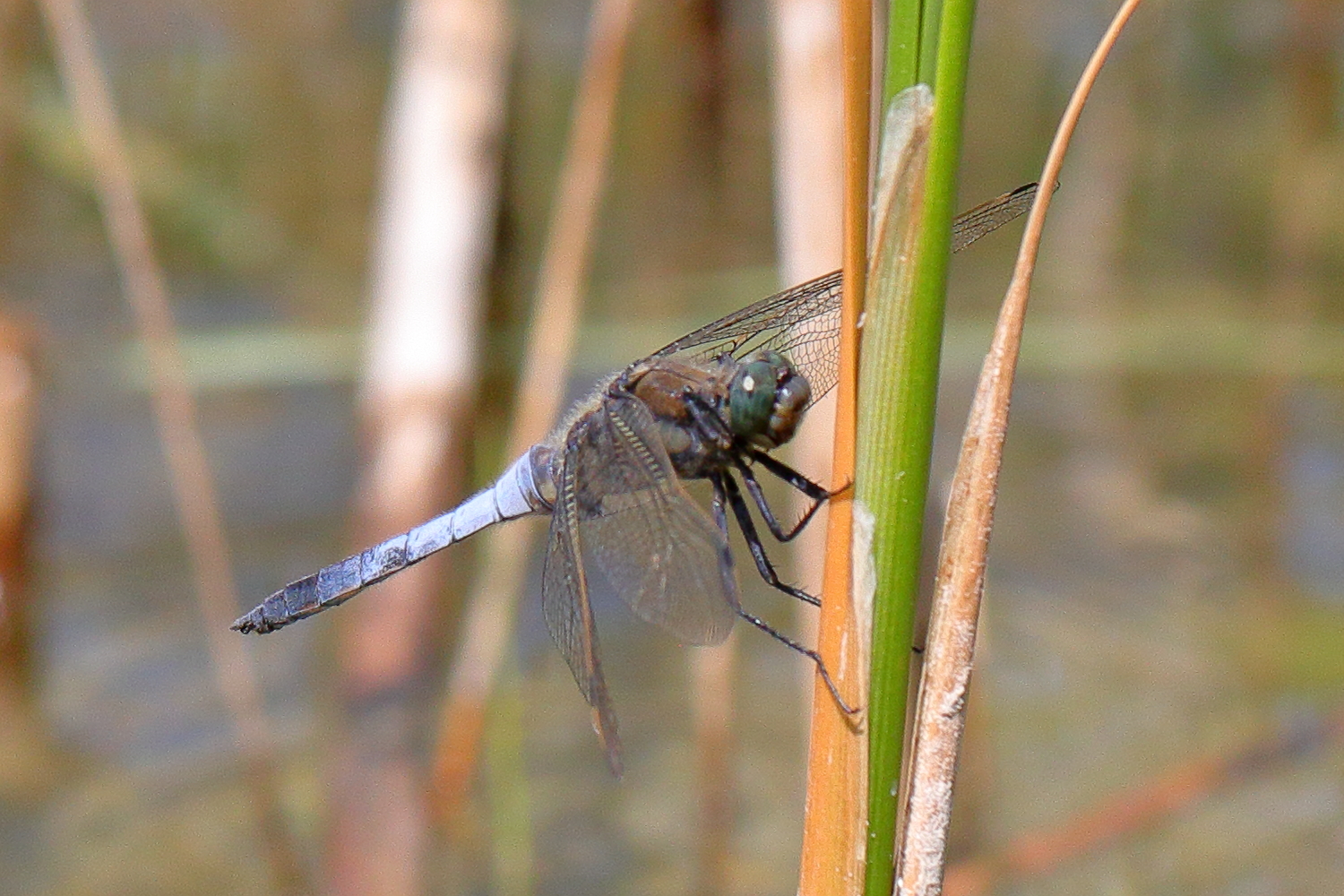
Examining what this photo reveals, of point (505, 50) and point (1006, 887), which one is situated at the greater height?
point (505, 50)

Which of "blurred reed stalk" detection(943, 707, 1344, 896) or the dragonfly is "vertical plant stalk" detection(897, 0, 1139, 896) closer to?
the dragonfly

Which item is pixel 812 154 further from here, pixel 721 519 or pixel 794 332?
pixel 721 519

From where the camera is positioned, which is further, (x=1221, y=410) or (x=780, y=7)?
(x=1221, y=410)

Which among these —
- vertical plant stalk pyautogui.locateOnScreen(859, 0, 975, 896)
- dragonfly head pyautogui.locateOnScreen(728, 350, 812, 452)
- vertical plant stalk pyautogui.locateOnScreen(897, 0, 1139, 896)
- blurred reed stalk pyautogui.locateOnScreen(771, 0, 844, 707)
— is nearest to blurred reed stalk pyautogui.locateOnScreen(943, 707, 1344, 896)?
blurred reed stalk pyautogui.locateOnScreen(771, 0, 844, 707)

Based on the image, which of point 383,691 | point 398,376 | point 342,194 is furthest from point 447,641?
point 342,194

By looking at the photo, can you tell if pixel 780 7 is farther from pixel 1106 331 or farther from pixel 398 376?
pixel 1106 331

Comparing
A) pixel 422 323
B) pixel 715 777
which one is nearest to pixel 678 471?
pixel 715 777

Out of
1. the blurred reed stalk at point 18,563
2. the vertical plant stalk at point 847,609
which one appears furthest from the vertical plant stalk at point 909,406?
the blurred reed stalk at point 18,563

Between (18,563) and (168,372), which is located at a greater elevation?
(18,563)
